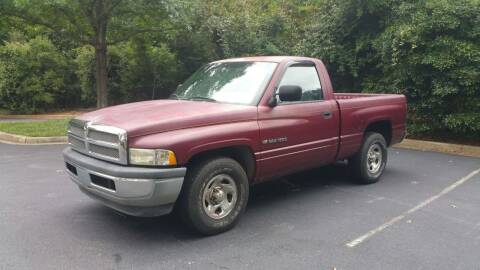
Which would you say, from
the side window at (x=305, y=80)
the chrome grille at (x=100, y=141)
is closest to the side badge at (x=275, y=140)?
the side window at (x=305, y=80)

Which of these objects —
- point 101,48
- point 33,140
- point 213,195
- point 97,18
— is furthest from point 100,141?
point 101,48

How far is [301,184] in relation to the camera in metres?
6.48

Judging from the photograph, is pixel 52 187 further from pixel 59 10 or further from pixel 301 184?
pixel 59 10

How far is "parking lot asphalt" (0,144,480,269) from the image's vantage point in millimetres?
3818

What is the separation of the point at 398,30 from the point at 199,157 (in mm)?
7382

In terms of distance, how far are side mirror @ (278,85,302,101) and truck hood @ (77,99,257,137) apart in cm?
37

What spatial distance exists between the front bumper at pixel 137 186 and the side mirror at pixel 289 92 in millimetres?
1534

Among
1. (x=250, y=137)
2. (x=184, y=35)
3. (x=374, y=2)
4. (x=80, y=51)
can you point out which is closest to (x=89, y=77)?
(x=80, y=51)

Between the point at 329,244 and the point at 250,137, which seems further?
the point at 250,137

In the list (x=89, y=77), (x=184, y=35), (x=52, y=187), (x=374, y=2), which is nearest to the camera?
(x=52, y=187)

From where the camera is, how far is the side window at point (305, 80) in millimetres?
5328

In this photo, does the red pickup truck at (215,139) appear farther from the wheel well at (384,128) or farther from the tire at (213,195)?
the wheel well at (384,128)

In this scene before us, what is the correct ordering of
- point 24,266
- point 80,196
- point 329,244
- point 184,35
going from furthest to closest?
point 184,35 < point 80,196 < point 329,244 < point 24,266

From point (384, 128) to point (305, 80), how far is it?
2091 mm
